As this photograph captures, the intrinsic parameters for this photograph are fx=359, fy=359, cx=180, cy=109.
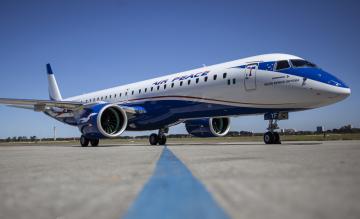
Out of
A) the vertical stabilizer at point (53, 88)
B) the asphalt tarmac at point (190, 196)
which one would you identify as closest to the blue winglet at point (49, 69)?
the vertical stabilizer at point (53, 88)

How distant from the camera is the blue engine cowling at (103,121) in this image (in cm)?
1752

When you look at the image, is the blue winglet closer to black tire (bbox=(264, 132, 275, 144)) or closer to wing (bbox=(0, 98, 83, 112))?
wing (bbox=(0, 98, 83, 112))

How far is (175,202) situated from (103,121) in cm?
1689

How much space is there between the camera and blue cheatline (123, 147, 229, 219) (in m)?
2.26

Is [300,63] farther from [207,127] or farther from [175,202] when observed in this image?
[175,202]

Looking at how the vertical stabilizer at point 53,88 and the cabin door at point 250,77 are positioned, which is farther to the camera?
the vertical stabilizer at point 53,88

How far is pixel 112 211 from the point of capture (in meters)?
2.38

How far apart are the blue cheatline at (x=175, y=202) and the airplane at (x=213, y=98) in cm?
1118

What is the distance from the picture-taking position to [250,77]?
49.2ft

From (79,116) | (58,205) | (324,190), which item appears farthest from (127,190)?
(79,116)

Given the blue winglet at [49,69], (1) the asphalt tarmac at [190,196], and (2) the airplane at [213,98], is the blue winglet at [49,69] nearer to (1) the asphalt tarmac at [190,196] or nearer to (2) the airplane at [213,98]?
(2) the airplane at [213,98]

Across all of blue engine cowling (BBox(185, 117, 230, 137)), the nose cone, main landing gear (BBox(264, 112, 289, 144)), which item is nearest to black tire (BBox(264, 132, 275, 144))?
main landing gear (BBox(264, 112, 289, 144))

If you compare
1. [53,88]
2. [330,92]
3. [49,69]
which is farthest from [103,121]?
[49,69]

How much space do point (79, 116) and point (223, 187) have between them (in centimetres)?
1651
